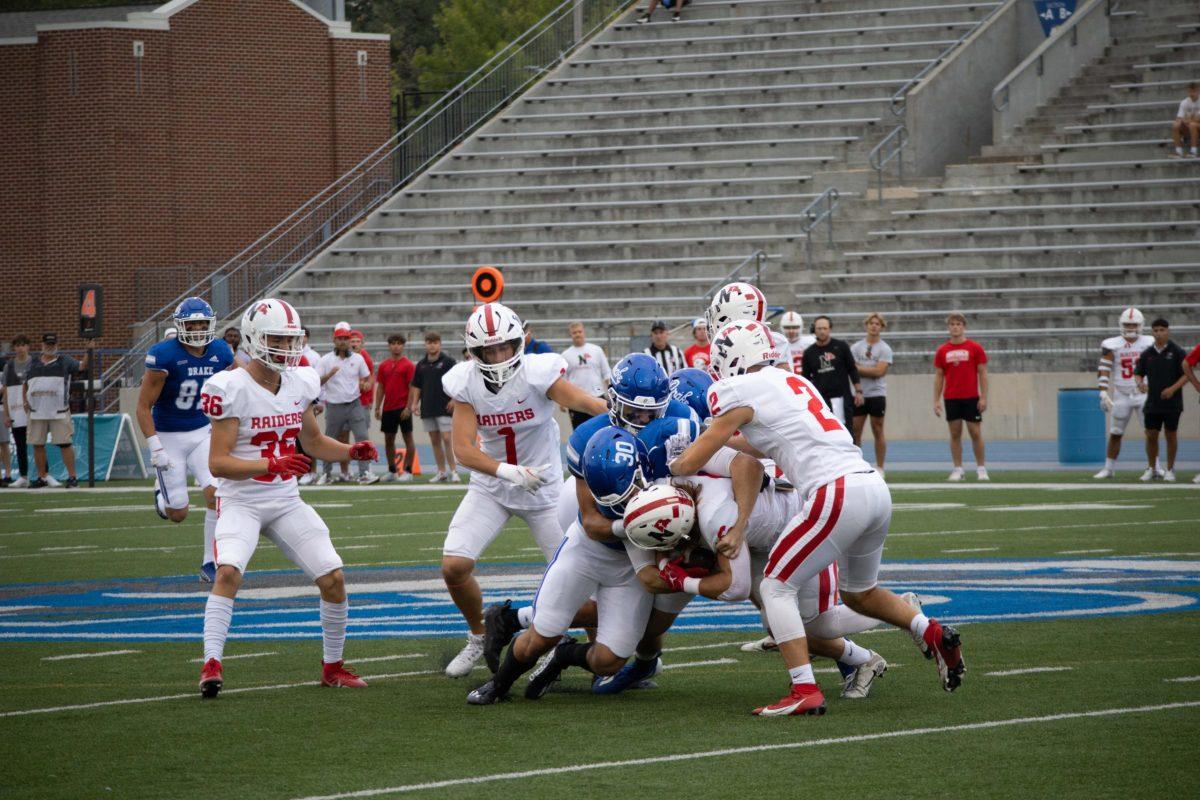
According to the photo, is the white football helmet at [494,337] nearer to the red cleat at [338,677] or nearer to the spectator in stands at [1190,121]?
the red cleat at [338,677]

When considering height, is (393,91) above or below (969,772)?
above

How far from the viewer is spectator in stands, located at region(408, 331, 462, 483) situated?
22.2m

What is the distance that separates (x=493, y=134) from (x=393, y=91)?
23895 mm

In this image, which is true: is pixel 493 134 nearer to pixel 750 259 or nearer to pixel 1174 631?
pixel 750 259

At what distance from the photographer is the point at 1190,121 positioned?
27.8 meters

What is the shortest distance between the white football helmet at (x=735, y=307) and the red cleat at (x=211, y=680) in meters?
2.68

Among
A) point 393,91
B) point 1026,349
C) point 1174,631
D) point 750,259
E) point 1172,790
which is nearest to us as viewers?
point 1172,790

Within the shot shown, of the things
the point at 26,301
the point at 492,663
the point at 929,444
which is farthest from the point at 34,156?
the point at 492,663

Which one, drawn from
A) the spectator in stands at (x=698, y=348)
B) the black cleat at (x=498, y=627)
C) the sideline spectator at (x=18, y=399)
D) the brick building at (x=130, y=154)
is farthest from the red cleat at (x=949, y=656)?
the brick building at (x=130, y=154)

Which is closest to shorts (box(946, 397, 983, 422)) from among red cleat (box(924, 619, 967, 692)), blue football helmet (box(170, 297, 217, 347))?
blue football helmet (box(170, 297, 217, 347))

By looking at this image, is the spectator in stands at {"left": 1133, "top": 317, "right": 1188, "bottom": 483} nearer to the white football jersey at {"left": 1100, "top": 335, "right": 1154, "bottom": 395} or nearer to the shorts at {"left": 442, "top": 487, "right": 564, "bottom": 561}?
the white football jersey at {"left": 1100, "top": 335, "right": 1154, "bottom": 395}

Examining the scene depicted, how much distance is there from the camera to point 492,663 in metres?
7.82

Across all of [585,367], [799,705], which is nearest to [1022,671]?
[799,705]

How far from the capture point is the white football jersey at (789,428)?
7.05 metres
